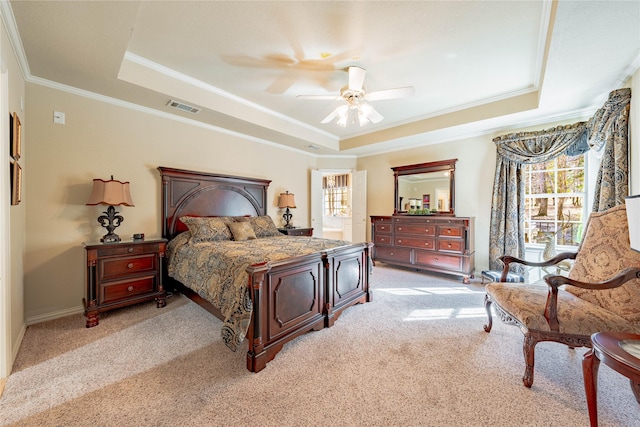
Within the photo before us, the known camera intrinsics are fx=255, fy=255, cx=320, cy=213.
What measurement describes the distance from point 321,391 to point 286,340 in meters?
0.57

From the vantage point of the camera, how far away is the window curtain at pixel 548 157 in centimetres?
258

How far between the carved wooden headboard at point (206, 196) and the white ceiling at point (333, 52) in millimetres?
890

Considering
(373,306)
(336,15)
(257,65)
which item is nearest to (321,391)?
(373,306)

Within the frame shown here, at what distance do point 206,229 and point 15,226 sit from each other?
Answer: 1.62 m

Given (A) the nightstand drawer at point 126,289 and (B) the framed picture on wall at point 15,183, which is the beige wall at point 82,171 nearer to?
(B) the framed picture on wall at point 15,183

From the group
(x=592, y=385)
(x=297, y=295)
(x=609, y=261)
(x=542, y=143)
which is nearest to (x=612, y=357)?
(x=592, y=385)

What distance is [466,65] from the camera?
283 cm

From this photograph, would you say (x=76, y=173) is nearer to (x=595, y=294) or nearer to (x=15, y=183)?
(x=15, y=183)

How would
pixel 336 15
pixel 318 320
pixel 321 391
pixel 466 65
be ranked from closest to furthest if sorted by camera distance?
pixel 321 391 → pixel 336 15 → pixel 318 320 → pixel 466 65

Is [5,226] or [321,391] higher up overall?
[5,226]

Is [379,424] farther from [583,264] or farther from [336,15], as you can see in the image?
[336,15]

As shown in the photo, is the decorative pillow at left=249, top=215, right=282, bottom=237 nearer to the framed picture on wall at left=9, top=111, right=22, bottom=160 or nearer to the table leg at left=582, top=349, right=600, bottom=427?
the framed picture on wall at left=9, top=111, right=22, bottom=160

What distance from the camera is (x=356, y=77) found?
265 cm

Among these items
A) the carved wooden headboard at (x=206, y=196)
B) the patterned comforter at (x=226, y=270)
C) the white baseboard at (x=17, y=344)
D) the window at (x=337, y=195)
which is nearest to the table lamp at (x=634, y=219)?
the patterned comforter at (x=226, y=270)
